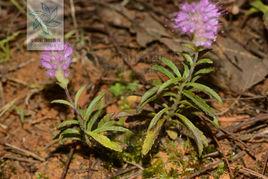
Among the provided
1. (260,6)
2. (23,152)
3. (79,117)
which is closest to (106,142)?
(79,117)

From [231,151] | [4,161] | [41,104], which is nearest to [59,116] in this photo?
[41,104]

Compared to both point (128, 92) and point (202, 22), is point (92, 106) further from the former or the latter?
point (202, 22)

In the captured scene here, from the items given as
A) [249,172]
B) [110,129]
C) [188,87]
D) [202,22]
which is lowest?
[249,172]

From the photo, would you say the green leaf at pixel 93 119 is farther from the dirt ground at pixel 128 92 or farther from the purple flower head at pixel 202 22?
the purple flower head at pixel 202 22

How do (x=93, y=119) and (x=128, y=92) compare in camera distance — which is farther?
(x=128, y=92)
